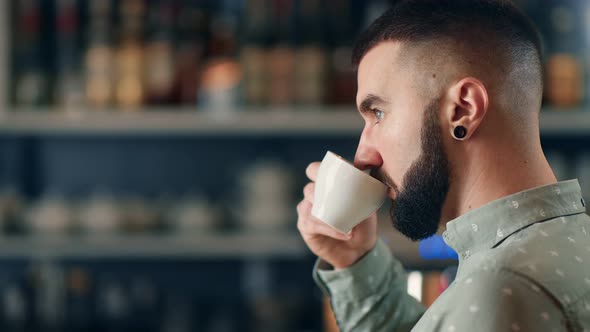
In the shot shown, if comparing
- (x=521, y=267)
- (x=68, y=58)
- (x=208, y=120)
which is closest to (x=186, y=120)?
(x=208, y=120)

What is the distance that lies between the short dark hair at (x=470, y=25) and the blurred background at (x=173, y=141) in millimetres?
1362

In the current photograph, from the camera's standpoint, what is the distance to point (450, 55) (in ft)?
2.55

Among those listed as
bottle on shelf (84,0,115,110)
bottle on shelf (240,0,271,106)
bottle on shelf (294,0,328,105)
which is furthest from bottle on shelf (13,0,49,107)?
bottle on shelf (294,0,328,105)

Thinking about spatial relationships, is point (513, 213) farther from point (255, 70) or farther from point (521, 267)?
point (255, 70)

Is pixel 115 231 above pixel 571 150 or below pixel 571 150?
below

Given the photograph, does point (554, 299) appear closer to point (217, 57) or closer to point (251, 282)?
point (217, 57)

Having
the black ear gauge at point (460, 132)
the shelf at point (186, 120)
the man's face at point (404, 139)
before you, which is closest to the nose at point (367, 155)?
the man's face at point (404, 139)

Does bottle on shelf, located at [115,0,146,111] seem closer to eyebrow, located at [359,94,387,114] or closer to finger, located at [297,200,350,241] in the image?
finger, located at [297,200,350,241]

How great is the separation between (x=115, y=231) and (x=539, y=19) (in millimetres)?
1440

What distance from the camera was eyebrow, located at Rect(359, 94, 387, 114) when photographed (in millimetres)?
808

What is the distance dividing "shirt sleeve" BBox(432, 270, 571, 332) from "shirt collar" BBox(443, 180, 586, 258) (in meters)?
0.10

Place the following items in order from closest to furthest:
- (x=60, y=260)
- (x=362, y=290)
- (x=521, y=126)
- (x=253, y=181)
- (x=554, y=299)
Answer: (x=554, y=299)
(x=521, y=126)
(x=362, y=290)
(x=253, y=181)
(x=60, y=260)

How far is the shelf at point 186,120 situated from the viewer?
7.20 feet

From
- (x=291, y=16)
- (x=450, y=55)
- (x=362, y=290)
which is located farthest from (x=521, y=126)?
(x=291, y=16)
